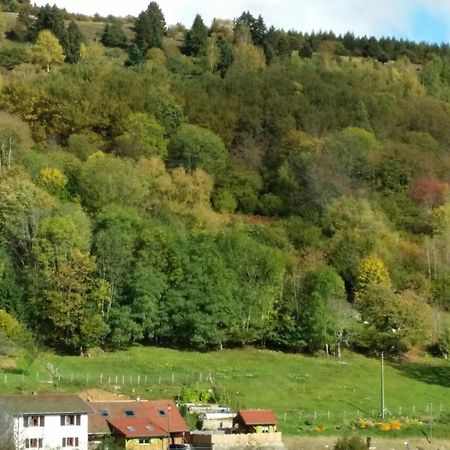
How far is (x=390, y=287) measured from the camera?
7881cm

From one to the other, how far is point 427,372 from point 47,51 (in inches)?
2656

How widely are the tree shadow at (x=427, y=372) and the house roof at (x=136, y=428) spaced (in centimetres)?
2136

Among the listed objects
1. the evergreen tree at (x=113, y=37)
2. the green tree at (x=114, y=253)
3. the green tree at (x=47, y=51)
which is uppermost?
the evergreen tree at (x=113, y=37)

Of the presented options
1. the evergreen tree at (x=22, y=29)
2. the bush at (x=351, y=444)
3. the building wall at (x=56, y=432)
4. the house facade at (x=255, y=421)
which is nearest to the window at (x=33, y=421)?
the building wall at (x=56, y=432)

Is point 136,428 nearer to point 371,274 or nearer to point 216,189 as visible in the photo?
point 371,274

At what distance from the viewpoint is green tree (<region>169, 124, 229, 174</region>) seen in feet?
327

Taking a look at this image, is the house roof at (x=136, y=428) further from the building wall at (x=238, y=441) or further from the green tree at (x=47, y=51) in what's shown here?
the green tree at (x=47, y=51)

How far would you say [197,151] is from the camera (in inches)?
3976

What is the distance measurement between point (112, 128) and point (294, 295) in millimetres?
35506

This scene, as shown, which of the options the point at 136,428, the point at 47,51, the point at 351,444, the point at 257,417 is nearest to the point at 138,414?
the point at 136,428

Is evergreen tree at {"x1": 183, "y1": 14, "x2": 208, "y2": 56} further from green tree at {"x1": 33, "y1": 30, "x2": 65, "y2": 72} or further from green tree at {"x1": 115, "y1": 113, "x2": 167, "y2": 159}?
green tree at {"x1": 115, "y1": 113, "x2": 167, "y2": 159}

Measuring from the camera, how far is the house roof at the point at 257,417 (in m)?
55.0

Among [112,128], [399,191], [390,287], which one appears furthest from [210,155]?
[390,287]

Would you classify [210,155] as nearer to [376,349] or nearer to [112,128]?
[112,128]
